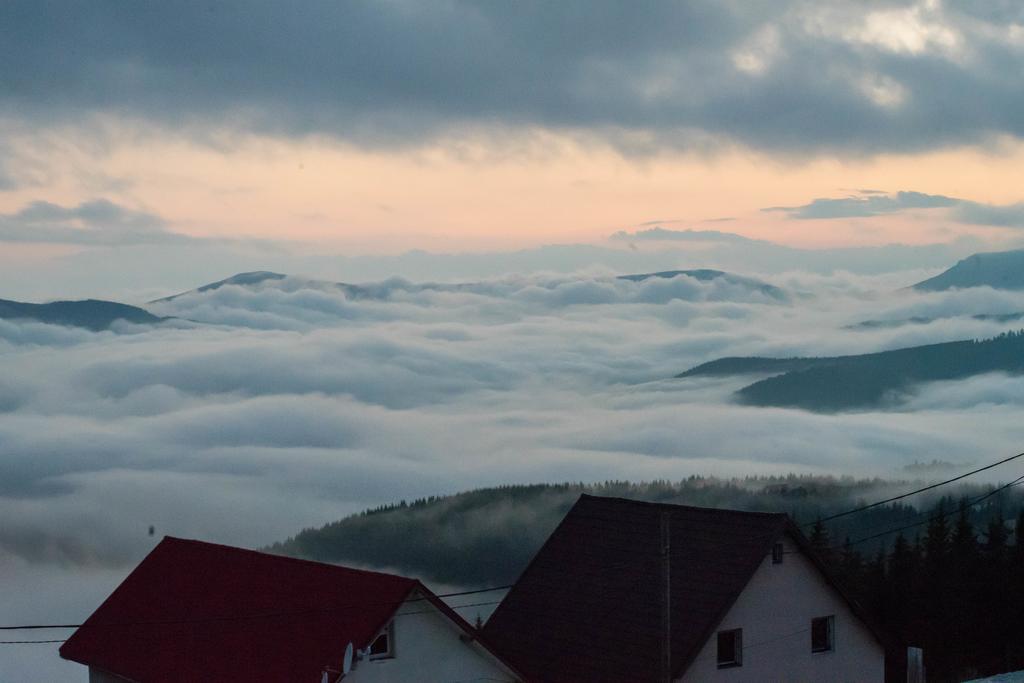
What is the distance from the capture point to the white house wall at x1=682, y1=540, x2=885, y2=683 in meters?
33.9

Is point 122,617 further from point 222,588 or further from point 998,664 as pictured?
point 998,664

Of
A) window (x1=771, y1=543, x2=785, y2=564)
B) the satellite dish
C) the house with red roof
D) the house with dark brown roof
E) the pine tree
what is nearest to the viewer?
the satellite dish

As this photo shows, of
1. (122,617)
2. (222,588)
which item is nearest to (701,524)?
(222,588)

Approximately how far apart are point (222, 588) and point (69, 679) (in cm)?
1343

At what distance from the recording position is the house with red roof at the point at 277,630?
101 feet

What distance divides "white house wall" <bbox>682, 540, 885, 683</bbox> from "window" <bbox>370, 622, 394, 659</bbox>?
754 centimetres

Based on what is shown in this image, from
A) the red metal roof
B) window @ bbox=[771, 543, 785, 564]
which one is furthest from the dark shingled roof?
the red metal roof

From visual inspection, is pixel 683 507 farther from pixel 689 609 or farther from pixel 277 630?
pixel 277 630

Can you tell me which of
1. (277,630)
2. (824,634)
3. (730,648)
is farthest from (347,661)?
(824,634)

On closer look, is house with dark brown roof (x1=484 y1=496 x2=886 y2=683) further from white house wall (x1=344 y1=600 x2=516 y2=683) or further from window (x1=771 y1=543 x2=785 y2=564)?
white house wall (x1=344 y1=600 x2=516 y2=683)

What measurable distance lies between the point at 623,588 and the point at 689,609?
2700 mm

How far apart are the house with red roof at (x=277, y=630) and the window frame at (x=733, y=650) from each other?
17.8 feet

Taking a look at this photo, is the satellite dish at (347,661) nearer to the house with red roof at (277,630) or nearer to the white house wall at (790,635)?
the house with red roof at (277,630)

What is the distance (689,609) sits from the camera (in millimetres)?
33750
